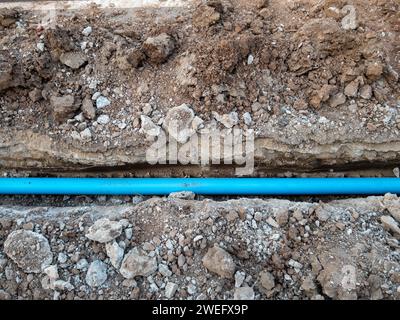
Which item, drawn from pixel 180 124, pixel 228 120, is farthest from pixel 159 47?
pixel 228 120

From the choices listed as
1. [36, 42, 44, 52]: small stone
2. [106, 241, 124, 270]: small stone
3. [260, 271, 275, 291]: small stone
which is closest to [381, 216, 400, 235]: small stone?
[260, 271, 275, 291]: small stone

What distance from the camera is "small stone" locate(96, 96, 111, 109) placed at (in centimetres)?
248

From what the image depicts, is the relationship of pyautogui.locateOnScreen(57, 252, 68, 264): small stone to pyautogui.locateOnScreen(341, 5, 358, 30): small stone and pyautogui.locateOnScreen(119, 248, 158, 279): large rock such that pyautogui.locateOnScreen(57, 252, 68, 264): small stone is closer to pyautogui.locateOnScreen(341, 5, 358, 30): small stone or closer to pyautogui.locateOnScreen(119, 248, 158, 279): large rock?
pyautogui.locateOnScreen(119, 248, 158, 279): large rock

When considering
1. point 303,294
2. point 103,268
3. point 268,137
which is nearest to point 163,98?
point 268,137

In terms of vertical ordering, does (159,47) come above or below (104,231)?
above

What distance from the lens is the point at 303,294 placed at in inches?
72.8

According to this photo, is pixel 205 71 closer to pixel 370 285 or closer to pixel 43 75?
pixel 43 75

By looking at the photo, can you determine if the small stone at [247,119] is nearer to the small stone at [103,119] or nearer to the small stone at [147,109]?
the small stone at [147,109]

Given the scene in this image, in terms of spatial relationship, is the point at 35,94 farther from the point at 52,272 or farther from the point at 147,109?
the point at 52,272

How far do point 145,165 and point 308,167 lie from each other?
968mm

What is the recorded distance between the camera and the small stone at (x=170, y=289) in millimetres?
1857

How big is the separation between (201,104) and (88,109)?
64 cm

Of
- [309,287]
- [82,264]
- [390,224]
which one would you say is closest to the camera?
[309,287]

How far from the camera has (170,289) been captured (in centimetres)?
186
